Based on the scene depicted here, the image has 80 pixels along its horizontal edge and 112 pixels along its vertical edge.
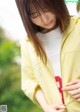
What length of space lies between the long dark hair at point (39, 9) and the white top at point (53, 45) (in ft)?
0.06

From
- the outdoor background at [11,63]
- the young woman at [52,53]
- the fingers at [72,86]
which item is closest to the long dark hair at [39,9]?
the young woman at [52,53]

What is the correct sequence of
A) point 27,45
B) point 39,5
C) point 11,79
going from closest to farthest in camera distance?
point 39,5 → point 27,45 → point 11,79

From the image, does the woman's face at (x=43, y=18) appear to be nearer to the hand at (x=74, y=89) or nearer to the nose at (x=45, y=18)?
the nose at (x=45, y=18)

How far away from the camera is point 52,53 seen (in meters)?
0.85

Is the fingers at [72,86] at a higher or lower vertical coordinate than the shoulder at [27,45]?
lower

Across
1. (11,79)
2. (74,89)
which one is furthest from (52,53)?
(11,79)

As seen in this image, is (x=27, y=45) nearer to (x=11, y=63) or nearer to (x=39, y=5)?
(x=39, y=5)

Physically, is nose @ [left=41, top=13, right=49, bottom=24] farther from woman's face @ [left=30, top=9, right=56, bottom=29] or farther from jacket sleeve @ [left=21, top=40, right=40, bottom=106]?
jacket sleeve @ [left=21, top=40, right=40, bottom=106]

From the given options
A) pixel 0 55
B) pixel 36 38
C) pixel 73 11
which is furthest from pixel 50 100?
pixel 0 55

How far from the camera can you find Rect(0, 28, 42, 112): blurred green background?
1384mm

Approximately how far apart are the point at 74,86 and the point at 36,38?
0.58 ft

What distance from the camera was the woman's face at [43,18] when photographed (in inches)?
30.9

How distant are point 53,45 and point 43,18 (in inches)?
4.0

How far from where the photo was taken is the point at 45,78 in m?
0.85
